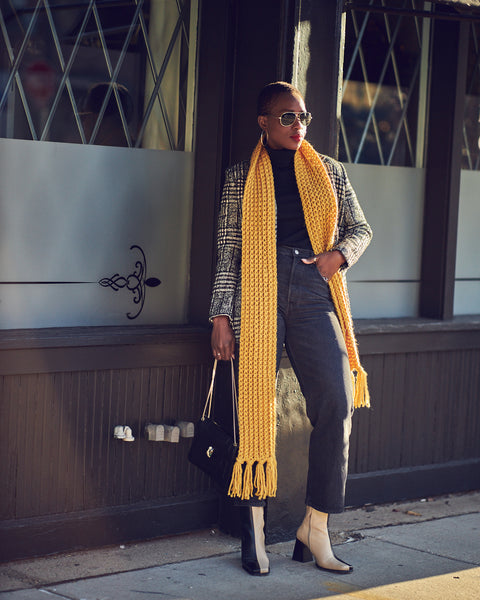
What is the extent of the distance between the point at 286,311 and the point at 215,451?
2.18 feet

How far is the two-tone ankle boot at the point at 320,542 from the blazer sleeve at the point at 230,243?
0.91m

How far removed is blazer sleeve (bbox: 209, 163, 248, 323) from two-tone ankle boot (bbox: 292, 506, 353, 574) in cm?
91

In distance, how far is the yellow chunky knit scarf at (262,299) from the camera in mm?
4020

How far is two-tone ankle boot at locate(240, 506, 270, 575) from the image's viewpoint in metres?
4.09

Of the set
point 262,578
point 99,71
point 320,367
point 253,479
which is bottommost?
point 262,578

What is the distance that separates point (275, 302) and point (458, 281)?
2203mm

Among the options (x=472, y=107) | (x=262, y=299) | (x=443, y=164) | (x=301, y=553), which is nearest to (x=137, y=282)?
(x=262, y=299)

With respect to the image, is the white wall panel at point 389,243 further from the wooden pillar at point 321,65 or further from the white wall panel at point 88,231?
the white wall panel at point 88,231

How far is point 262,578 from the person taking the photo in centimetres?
405

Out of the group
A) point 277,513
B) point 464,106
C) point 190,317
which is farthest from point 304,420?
point 464,106

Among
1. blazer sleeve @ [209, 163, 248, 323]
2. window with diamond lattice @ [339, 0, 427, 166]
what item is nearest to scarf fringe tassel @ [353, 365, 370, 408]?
blazer sleeve @ [209, 163, 248, 323]

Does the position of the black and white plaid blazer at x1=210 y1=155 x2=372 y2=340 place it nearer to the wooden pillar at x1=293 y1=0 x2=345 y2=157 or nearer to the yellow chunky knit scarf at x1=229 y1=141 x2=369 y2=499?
the yellow chunky knit scarf at x1=229 y1=141 x2=369 y2=499

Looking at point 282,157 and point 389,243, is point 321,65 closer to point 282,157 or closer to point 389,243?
point 282,157

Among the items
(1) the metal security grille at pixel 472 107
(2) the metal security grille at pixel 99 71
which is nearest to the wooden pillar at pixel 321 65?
(2) the metal security grille at pixel 99 71
